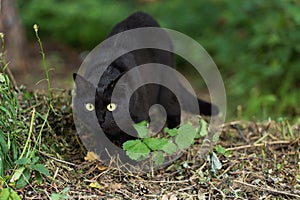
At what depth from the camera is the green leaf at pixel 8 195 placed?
1.92m

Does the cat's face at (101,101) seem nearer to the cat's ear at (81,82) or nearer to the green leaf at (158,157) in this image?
the cat's ear at (81,82)

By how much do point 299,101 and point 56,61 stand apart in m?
3.46

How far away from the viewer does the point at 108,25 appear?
661 cm

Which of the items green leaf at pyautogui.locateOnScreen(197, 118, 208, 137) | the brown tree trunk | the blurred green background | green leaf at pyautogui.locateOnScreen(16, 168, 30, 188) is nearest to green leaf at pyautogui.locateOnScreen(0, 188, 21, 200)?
green leaf at pyautogui.locateOnScreen(16, 168, 30, 188)

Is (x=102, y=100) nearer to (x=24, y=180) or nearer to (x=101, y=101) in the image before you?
(x=101, y=101)

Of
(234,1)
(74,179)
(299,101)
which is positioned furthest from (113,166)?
→ (234,1)

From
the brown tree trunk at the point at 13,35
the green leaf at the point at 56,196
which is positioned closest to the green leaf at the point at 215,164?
the green leaf at the point at 56,196

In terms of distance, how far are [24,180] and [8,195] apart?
7.0 inches

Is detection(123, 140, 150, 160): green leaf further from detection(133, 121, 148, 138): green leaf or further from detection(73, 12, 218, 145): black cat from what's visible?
detection(73, 12, 218, 145): black cat

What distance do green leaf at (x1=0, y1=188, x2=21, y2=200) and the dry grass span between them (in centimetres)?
19

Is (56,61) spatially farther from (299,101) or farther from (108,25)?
(299,101)

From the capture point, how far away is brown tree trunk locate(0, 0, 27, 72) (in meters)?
5.27

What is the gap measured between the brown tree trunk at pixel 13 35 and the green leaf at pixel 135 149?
334 cm

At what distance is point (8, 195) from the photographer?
193cm
